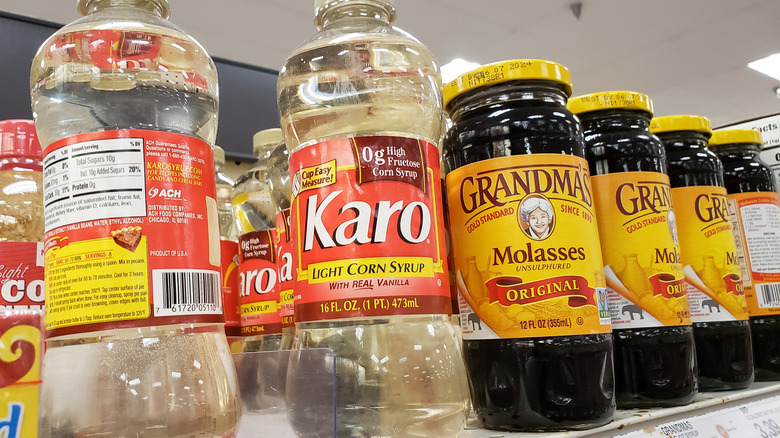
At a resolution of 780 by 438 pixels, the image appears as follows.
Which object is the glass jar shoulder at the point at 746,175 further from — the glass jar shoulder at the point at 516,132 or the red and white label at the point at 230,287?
the red and white label at the point at 230,287

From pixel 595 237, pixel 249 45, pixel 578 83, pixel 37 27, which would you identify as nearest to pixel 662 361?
pixel 595 237

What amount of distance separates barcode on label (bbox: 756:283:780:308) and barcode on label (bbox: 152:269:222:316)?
3.42 ft

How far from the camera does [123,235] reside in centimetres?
56

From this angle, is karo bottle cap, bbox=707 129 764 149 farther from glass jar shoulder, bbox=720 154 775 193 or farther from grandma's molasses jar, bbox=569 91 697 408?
grandma's molasses jar, bbox=569 91 697 408

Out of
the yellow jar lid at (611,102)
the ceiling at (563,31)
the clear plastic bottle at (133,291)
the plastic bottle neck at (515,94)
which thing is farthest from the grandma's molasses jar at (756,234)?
the ceiling at (563,31)

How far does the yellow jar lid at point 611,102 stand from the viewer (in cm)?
95

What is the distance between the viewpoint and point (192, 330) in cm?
62

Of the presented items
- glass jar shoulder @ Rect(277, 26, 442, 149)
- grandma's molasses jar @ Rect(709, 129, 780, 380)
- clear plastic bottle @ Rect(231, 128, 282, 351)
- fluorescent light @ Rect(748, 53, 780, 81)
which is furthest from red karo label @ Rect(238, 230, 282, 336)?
fluorescent light @ Rect(748, 53, 780, 81)

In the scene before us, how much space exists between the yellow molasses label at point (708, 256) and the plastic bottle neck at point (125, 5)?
87 centimetres

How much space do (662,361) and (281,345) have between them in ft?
1.84

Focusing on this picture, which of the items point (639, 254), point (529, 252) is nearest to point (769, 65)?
point (639, 254)

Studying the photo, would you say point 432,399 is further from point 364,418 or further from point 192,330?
point 192,330

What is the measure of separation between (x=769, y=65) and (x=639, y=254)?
5.03m

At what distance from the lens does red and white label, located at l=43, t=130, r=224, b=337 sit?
1.80 ft
